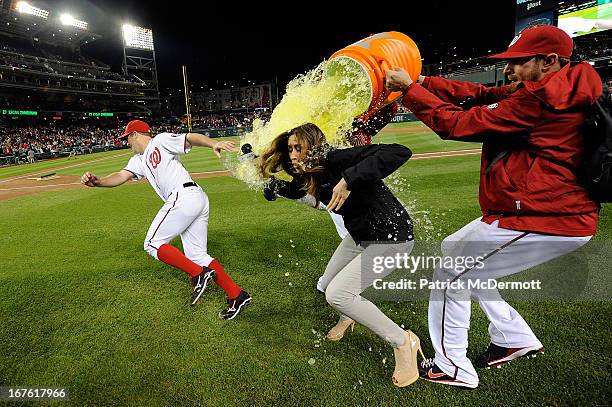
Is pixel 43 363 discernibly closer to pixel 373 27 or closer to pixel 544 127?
pixel 544 127

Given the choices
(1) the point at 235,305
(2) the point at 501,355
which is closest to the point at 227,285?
(1) the point at 235,305

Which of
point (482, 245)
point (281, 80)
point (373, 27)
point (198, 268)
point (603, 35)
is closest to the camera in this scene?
point (482, 245)

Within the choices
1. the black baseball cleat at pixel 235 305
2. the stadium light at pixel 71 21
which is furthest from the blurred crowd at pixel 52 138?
the black baseball cleat at pixel 235 305

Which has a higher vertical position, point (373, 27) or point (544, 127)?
point (373, 27)

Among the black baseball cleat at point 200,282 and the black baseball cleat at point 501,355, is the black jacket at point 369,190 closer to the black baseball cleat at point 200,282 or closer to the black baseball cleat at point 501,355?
the black baseball cleat at point 501,355

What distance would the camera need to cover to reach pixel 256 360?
277 cm

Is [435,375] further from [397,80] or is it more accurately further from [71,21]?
[71,21]

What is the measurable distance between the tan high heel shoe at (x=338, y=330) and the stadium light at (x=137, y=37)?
69.7 metres

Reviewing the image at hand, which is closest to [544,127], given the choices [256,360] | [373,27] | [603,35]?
[256,360]

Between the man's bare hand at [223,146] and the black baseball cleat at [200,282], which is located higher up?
the man's bare hand at [223,146]

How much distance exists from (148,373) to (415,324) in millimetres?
2244

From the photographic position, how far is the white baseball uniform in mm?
3671

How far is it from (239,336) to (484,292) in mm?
2033

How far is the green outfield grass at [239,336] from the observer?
2.38m
